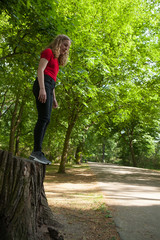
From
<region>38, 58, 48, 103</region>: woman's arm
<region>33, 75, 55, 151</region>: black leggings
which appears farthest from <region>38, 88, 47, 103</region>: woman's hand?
<region>33, 75, 55, 151</region>: black leggings

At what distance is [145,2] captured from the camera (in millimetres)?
13594

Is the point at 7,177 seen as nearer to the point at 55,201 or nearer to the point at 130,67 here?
the point at 55,201

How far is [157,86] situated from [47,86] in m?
12.0

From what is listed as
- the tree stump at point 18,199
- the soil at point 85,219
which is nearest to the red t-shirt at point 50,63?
the tree stump at point 18,199

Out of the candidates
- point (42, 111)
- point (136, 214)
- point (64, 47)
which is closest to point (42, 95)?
point (42, 111)

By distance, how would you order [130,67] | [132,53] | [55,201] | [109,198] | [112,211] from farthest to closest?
[130,67] → [132,53] → [109,198] → [55,201] → [112,211]

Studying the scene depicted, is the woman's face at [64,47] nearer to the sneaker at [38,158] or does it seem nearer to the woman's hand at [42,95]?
the woman's hand at [42,95]

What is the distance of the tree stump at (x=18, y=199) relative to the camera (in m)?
2.58

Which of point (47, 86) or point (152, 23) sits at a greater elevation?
point (152, 23)

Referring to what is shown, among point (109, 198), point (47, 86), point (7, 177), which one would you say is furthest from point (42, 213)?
point (109, 198)

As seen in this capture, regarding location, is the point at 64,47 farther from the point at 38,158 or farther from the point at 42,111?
the point at 38,158

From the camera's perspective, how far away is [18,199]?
2695 millimetres

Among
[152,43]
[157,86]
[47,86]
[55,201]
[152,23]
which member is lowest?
[55,201]

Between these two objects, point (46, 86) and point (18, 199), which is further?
point (46, 86)
